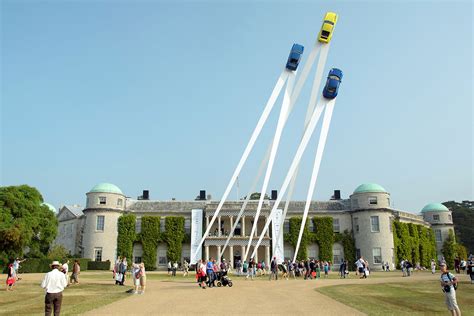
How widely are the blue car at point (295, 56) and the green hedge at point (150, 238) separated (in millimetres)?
41647

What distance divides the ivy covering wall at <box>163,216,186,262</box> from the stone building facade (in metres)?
1.21

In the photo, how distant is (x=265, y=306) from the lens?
51.1 ft

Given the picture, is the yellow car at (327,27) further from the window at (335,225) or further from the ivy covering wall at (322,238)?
the window at (335,225)

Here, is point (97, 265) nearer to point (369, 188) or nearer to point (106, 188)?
point (106, 188)

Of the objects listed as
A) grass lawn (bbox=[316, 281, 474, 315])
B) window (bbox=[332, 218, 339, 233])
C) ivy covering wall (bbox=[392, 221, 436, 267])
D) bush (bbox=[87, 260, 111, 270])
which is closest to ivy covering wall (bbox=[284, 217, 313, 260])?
window (bbox=[332, 218, 339, 233])

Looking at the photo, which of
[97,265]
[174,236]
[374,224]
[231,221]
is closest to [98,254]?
[97,265]

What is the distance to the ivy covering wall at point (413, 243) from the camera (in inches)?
2479

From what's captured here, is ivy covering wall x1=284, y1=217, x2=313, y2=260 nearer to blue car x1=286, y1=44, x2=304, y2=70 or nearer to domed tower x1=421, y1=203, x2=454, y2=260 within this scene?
domed tower x1=421, y1=203, x2=454, y2=260

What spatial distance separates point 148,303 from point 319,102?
18.4 meters

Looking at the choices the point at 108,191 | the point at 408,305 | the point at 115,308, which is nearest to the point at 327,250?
the point at 108,191

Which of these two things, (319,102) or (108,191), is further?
(108,191)

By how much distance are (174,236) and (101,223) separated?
11.7 metres

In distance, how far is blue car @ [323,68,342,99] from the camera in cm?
2777

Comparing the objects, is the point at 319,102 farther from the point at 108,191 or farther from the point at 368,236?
the point at 108,191
